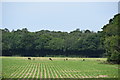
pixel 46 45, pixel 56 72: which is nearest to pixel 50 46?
pixel 46 45

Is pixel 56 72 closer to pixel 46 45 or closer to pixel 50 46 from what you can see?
pixel 50 46

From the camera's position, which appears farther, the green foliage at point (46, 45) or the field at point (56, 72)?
the green foliage at point (46, 45)

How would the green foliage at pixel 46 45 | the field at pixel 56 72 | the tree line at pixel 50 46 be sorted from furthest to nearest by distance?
1. the green foliage at pixel 46 45
2. the tree line at pixel 50 46
3. the field at pixel 56 72

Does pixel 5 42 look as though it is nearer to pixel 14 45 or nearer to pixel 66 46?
pixel 14 45

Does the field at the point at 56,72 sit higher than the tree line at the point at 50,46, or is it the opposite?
the tree line at the point at 50,46

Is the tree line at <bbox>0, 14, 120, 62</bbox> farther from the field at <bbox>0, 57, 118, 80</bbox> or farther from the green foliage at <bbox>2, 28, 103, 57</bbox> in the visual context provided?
the field at <bbox>0, 57, 118, 80</bbox>

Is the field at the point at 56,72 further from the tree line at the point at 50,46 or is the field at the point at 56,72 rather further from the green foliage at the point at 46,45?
the green foliage at the point at 46,45

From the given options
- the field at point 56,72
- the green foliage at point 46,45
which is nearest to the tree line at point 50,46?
the green foliage at point 46,45

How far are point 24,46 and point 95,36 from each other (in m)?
28.1

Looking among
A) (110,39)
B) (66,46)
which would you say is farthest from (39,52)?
(110,39)

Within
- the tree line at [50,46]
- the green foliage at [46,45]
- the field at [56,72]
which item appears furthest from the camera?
the green foliage at [46,45]

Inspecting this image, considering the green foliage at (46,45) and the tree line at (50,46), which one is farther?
the green foliage at (46,45)

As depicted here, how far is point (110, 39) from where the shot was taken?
132ft

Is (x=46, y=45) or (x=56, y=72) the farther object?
(x=46, y=45)
